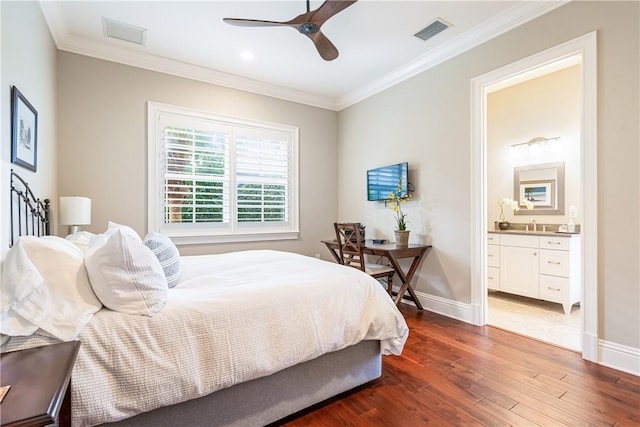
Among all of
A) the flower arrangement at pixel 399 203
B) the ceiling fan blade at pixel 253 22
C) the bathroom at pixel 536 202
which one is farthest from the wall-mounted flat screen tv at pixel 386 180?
the ceiling fan blade at pixel 253 22

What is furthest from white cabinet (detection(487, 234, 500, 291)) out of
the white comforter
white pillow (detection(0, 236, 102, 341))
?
white pillow (detection(0, 236, 102, 341))

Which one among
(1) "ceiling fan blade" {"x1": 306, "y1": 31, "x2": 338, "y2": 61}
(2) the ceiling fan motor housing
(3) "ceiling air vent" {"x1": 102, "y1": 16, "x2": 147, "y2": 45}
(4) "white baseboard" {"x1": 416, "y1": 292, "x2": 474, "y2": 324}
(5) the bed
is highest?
(3) "ceiling air vent" {"x1": 102, "y1": 16, "x2": 147, "y2": 45}

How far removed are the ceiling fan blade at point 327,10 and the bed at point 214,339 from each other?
5.96ft

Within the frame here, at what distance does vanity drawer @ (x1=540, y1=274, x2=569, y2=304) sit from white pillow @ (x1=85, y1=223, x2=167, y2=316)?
4.01m

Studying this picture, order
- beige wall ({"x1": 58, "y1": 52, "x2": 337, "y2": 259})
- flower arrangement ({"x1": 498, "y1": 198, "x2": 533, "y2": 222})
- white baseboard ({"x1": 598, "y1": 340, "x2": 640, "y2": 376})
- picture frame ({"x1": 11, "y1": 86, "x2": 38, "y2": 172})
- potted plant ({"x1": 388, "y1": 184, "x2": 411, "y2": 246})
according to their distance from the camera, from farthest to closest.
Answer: flower arrangement ({"x1": 498, "y1": 198, "x2": 533, "y2": 222}) < potted plant ({"x1": 388, "y1": 184, "x2": 411, "y2": 246}) < beige wall ({"x1": 58, "y1": 52, "x2": 337, "y2": 259}) < white baseboard ({"x1": 598, "y1": 340, "x2": 640, "y2": 376}) < picture frame ({"x1": 11, "y1": 86, "x2": 38, "y2": 172})

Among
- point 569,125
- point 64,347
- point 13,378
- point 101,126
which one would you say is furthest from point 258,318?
point 569,125

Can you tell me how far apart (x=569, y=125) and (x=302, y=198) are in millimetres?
3574

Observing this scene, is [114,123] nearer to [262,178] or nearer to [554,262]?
[262,178]

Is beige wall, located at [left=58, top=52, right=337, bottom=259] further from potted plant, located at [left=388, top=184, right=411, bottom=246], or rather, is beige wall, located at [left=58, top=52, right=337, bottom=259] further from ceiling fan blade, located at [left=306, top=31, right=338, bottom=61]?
potted plant, located at [left=388, top=184, right=411, bottom=246]

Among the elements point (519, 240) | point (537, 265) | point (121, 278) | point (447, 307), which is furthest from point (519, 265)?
point (121, 278)

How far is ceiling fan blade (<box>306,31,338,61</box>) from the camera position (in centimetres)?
251

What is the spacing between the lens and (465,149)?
3102 millimetres

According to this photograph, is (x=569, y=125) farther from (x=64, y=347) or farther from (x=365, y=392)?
(x=64, y=347)

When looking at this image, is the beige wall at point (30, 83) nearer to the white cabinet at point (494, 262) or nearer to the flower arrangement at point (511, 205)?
the white cabinet at point (494, 262)
